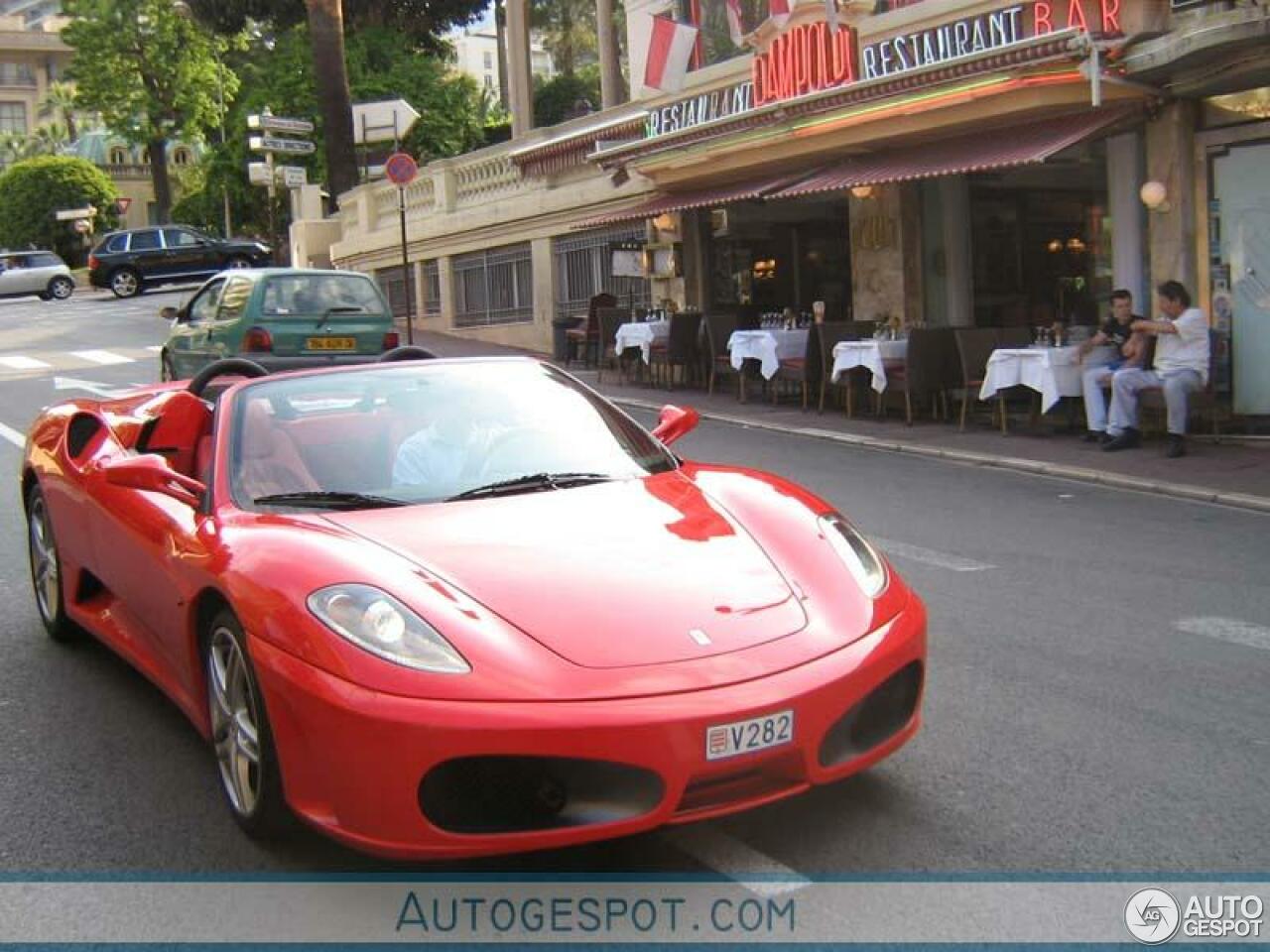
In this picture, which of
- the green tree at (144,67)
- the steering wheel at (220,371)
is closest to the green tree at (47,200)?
the green tree at (144,67)

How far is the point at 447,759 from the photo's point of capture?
317 cm

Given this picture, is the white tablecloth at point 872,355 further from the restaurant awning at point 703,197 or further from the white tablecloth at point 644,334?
the white tablecloth at point 644,334

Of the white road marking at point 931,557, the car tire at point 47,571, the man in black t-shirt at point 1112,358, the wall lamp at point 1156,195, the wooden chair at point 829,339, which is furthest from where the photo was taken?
the wooden chair at point 829,339

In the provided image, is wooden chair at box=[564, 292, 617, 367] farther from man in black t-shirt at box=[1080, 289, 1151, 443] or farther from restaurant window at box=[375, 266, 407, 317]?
man in black t-shirt at box=[1080, 289, 1151, 443]

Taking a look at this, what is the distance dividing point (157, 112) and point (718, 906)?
5042 cm

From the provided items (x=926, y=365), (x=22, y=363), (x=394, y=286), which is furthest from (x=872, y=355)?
Result: (x=394, y=286)

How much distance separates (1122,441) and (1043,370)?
3.36 feet

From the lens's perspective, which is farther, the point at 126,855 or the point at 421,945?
the point at 126,855

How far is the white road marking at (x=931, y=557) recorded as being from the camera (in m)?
7.42

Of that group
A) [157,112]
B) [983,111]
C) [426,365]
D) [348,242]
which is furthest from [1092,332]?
[157,112]

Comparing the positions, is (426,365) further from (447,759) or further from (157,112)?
(157,112)

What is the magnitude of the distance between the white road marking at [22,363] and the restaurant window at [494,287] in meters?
7.88

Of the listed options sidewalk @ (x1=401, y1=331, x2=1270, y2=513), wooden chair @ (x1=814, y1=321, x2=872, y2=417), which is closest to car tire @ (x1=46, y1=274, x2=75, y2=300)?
sidewalk @ (x1=401, y1=331, x2=1270, y2=513)

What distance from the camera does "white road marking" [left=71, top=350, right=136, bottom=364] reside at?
2300cm
